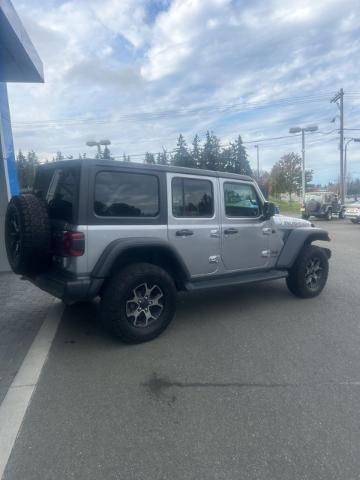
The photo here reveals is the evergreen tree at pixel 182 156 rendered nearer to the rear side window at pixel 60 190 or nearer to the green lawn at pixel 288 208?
the green lawn at pixel 288 208

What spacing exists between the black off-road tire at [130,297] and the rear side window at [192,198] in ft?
2.75

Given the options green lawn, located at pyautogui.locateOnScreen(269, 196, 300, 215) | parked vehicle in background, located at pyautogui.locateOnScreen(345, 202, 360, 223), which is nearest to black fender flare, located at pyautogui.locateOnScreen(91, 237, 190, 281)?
parked vehicle in background, located at pyautogui.locateOnScreen(345, 202, 360, 223)

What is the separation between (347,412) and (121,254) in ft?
8.14

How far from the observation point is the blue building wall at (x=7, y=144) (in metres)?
8.28

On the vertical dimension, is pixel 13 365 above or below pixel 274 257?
below

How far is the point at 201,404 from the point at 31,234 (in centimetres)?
234

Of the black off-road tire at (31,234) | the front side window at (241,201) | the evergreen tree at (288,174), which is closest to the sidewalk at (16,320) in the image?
the black off-road tire at (31,234)

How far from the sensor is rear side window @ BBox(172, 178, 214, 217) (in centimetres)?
449

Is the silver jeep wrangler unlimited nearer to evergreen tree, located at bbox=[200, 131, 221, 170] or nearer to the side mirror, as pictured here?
the side mirror

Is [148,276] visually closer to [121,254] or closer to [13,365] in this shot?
[121,254]

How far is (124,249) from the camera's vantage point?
3.87 meters

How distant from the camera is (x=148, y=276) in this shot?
4.04 meters

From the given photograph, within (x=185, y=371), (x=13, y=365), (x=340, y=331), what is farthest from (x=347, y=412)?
(x=13, y=365)

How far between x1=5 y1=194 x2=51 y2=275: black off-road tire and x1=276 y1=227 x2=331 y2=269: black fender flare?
3.39 meters
